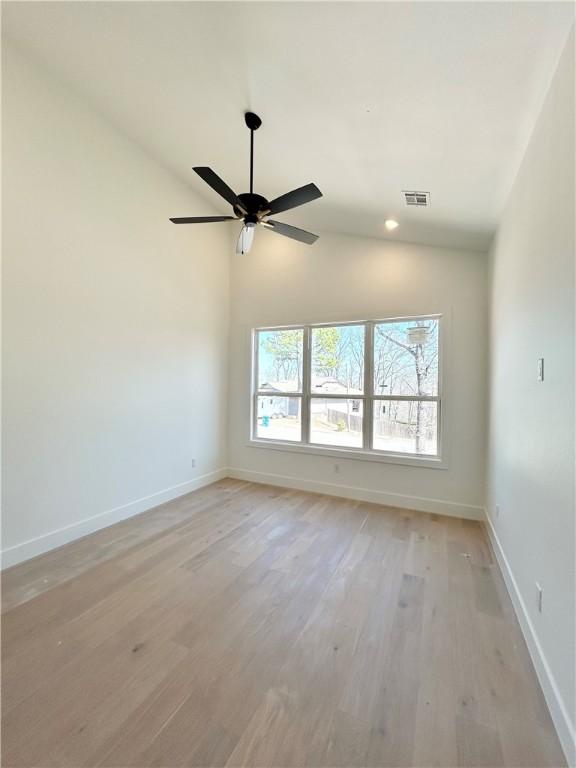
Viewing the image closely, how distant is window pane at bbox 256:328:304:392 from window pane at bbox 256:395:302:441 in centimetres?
17

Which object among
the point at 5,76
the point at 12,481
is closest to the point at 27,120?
the point at 5,76

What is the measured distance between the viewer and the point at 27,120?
8.19 ft

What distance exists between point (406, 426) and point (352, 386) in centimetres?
81

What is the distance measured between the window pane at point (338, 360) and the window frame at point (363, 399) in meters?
0.05

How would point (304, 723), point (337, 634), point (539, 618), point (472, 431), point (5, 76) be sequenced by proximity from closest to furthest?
point (304, 723), point (539, 618), point (337, 634), point (5, 76), point (472, 431)

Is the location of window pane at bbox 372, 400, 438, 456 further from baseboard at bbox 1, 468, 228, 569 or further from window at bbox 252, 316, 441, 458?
baseboard at bbox 1, 468, 228, 569

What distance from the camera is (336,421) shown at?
4.23 m

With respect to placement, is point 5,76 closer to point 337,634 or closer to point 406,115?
point 406,115

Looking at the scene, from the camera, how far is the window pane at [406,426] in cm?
371

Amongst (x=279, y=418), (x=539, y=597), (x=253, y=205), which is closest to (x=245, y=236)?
(x=253, y=205)

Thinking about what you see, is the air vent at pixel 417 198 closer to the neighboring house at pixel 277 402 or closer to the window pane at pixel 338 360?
the window pane at pixel 338 360

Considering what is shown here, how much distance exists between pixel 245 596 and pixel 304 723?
88 centimetres

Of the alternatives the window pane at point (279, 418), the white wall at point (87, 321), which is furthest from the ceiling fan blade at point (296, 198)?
the window pane at point (279, 418)

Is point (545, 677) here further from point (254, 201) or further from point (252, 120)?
point (252, 120)
